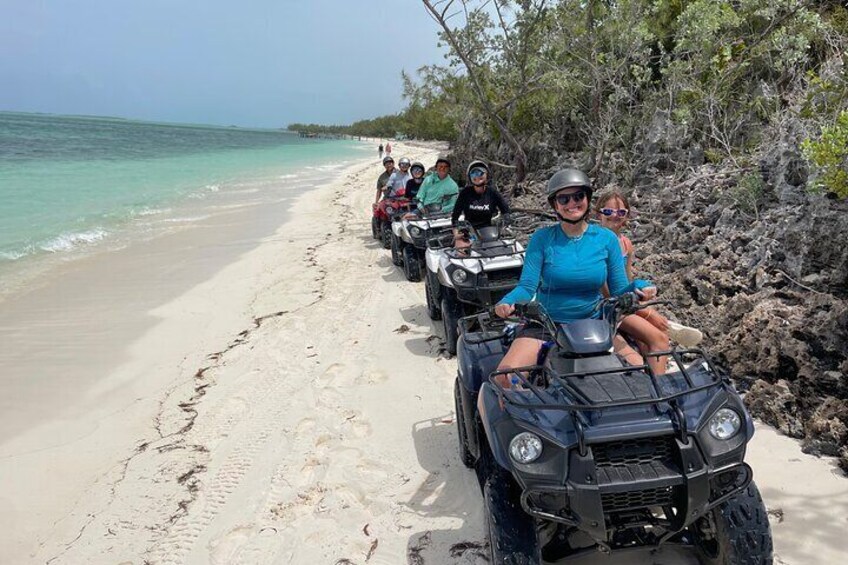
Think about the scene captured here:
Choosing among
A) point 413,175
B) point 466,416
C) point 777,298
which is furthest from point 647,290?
point 413,175

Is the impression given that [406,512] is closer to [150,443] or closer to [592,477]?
[592,477]

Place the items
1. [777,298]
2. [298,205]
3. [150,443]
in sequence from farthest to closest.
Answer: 1. [298,205]
2. [777,298]
3. [150,443]

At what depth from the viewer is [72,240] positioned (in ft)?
42.2

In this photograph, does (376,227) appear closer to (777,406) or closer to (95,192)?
(777,406)

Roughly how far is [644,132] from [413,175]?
3894mm

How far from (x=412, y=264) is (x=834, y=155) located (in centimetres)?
530

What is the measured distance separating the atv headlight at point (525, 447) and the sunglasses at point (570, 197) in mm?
1331

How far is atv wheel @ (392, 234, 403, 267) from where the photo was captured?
32.3 feet

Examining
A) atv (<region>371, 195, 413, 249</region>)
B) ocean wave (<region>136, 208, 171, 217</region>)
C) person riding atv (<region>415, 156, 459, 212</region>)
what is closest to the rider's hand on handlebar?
person riding atv (<region>415, 156, 459, 212</region>)

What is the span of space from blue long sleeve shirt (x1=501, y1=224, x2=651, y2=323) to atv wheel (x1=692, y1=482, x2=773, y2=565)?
3.73ft

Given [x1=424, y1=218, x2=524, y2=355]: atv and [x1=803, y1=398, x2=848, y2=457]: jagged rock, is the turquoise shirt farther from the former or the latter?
[x1=803, y1=398, x2=848, y2=457]: jagged rock

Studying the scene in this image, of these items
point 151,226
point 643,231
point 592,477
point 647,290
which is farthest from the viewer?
point 151,226

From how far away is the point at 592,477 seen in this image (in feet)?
7.14

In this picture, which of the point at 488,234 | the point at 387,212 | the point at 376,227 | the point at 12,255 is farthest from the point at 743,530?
the point at 12,255
